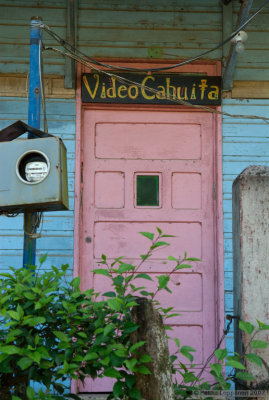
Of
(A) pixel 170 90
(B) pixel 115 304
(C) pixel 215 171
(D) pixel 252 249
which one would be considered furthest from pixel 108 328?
(A) pixel 170 90

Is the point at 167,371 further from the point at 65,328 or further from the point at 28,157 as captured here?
the point at 28,157

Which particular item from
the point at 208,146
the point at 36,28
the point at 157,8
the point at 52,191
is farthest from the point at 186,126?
the point at 52,191

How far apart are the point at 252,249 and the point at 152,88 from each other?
2706mm

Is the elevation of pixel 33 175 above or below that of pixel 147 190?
below

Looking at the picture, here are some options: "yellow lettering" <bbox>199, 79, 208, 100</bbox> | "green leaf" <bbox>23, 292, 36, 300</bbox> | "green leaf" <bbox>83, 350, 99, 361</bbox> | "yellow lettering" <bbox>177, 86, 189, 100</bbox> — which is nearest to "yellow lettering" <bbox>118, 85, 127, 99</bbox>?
"yellow lettering" <bbox>177, 86, 189, 100</bbox>

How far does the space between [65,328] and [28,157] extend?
3.50 ft

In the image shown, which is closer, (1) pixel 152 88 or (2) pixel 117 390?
(2) pixel 117 390

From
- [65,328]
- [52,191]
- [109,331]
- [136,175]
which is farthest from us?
[136,175]

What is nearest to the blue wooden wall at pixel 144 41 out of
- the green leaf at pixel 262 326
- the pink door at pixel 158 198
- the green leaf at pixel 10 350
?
the pink door at pixel 158 198

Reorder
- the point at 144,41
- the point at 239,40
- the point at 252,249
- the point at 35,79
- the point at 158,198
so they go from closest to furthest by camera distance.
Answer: the point at 252,249, the point at 35,79, the point at 239,40, the point at 158,198, the point at 144,41

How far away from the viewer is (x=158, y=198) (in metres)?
4.90

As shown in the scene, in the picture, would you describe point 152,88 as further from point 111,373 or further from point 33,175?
point 111,373

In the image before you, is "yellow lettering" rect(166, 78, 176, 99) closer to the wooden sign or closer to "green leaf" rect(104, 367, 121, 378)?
the wooden sign

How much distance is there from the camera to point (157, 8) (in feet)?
16.6
